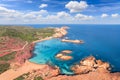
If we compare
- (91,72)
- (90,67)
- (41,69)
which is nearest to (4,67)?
(41,69)

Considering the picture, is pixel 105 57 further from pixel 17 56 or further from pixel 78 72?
pixel 17 56

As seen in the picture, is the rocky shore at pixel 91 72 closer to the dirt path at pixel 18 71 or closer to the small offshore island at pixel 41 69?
the small offshore island at pixel 41 69

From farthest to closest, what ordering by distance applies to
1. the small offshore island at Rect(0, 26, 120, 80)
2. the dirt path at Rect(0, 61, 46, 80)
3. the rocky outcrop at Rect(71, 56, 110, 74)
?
the rocky outcrop at Rect(71, 56, 110, 74) < the dirt path at Rect(0, 61, 46, 80) < the small offshore island at Rect(0, 26, 120, 80)

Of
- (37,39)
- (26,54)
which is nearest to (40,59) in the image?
(26,54)

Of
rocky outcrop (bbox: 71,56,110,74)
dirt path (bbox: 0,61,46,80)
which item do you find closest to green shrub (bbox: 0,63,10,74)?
dirt path (bbox: 0,61,46,80)

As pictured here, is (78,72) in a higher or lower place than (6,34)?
lower

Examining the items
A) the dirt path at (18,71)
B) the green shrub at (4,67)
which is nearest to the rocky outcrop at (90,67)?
the dirt path at (18,71)

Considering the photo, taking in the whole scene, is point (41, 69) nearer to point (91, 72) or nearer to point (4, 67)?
point (4, 67)

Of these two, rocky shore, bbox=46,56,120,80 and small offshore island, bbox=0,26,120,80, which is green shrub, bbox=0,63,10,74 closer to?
small offshore island, bbox=0,26,120,80
